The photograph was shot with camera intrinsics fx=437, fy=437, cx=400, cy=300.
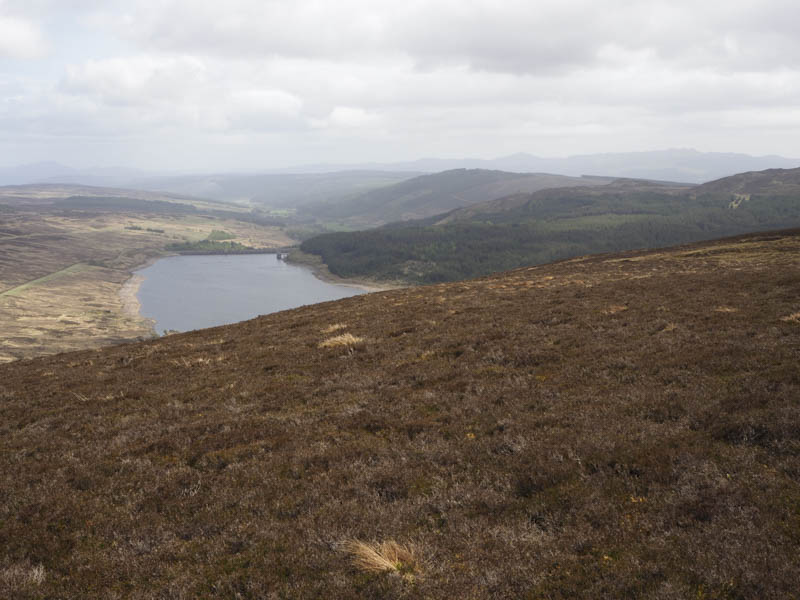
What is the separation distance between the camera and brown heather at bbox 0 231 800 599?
233 inches

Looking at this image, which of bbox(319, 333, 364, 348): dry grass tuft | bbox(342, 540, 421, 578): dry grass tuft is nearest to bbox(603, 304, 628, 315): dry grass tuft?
bbox(319, 333, 364, 348): dry grass tuft

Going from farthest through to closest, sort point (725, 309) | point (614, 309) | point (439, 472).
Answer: point (614, 309) < point (725, 309) < point (439, 472)

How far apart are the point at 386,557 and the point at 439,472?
2.61 m

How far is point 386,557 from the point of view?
245 inches

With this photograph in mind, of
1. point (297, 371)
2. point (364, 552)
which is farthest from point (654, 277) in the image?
point (364, 552)

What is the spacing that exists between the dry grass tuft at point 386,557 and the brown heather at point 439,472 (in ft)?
0.16

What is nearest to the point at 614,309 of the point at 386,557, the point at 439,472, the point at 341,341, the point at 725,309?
the point at 725,309

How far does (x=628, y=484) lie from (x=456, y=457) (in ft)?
10.5

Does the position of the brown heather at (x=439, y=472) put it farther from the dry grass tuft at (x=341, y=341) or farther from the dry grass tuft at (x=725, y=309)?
the dry grass tuft at (x=341, y=341)

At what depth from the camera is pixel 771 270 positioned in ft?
94.0

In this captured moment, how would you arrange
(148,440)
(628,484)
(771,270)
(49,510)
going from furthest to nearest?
(771,270) → (148,440) → (49,510) → (628,484)

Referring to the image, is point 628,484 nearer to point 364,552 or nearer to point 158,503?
point 364,552

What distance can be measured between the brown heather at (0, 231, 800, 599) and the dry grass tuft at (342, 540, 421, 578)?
0.16 ft

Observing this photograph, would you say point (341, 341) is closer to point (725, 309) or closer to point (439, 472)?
point (439, 472)
